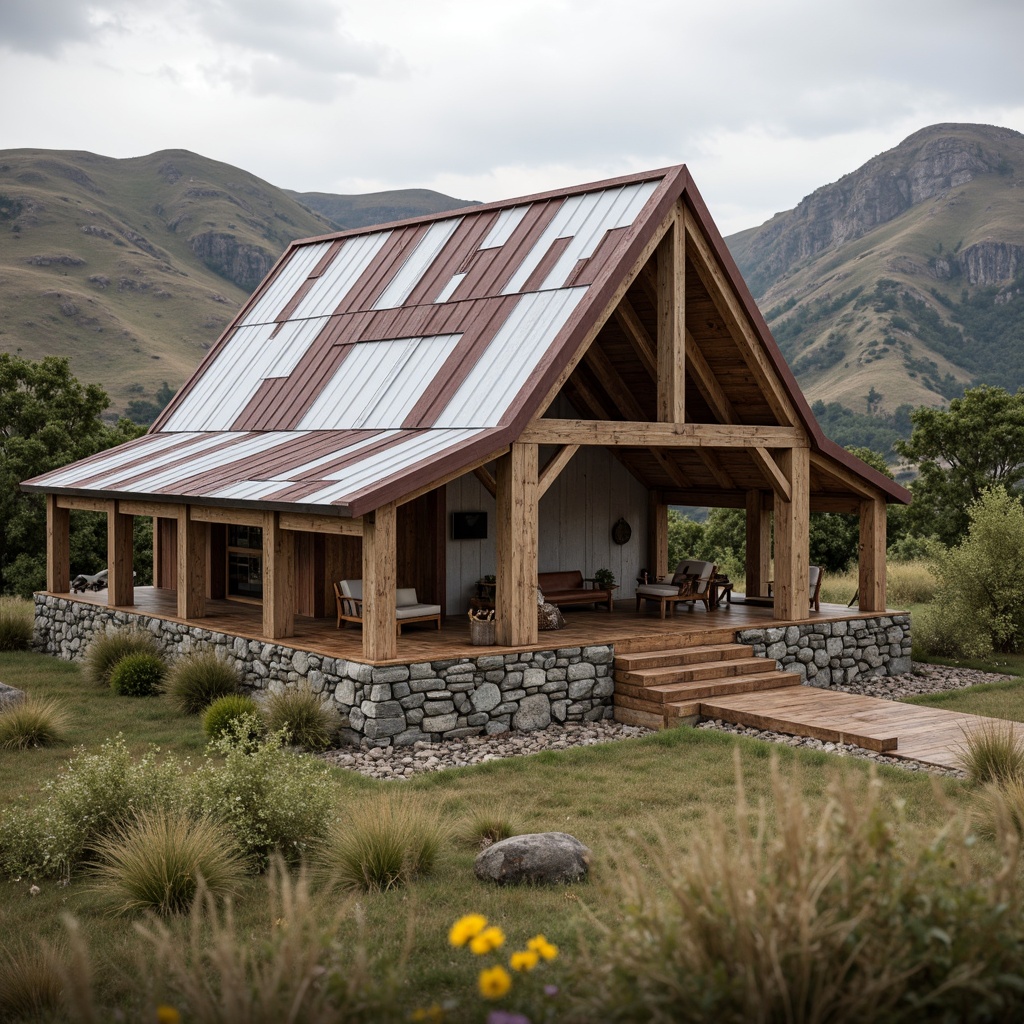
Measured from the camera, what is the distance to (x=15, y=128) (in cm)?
11269

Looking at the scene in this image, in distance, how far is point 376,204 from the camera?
180250 mm

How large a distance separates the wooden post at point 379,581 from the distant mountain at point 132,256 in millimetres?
55646

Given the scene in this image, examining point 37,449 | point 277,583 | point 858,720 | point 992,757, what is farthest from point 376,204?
point 992,757

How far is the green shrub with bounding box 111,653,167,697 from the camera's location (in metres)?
14.2

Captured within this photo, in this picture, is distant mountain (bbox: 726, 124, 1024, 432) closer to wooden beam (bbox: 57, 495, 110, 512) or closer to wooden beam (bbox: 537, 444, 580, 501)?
wooden beam (bbox: 57, 495, 110, 512)

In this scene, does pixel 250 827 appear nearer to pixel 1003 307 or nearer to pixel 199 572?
pixel 199 572

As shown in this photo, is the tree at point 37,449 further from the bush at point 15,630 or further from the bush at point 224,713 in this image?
the bush at point 224,713

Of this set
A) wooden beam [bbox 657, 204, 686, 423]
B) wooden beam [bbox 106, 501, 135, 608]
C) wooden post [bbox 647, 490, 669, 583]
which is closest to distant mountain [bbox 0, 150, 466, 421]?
wooden beam [bbox 106, 501, 135, 608]

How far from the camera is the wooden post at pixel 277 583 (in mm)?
13180

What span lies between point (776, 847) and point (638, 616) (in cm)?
1209

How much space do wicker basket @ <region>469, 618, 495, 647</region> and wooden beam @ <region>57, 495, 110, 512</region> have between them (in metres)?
6.53

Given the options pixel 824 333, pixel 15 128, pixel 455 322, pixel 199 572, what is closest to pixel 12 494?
pixel 199 572

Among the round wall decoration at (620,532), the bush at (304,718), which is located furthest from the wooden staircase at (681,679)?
the round wall decoration at (620,532)

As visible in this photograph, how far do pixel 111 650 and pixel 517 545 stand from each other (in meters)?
5.93
